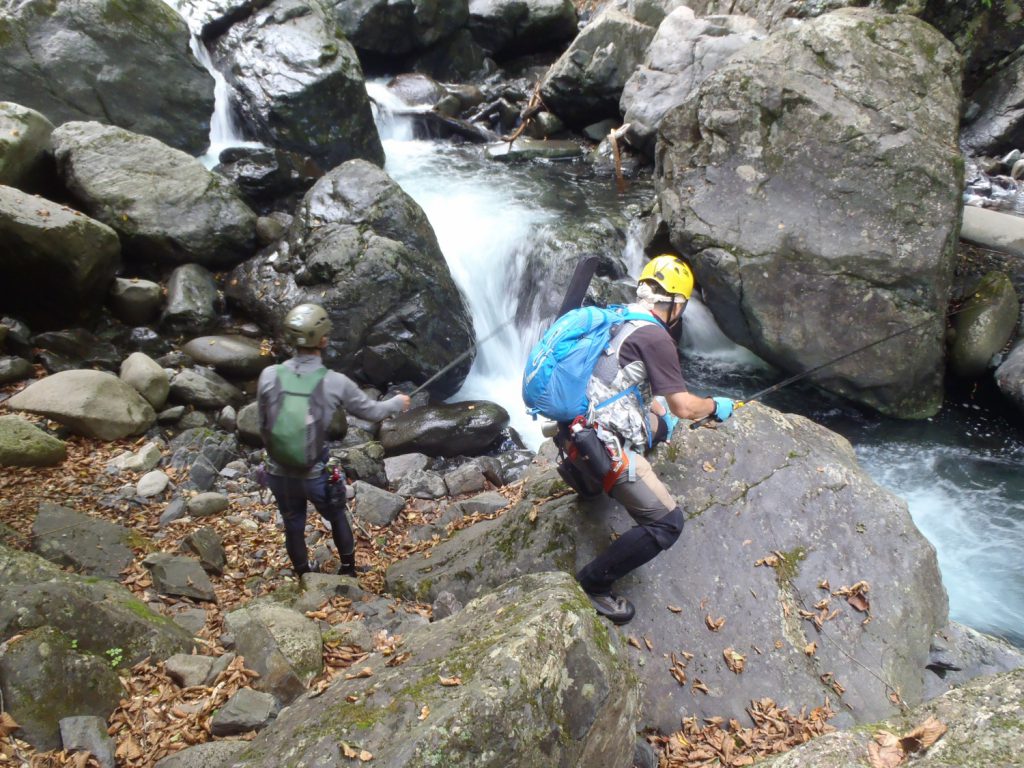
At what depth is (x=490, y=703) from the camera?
8.97 feet

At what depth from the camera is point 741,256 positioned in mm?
10273

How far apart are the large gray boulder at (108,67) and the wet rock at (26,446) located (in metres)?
6.96

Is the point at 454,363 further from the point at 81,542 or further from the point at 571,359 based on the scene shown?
the point at 81,542

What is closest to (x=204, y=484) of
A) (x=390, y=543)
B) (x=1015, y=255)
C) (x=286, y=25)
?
(x=390, y=543)

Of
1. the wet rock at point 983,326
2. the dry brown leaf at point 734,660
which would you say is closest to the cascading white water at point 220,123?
the dry brown leaf at point 734,660

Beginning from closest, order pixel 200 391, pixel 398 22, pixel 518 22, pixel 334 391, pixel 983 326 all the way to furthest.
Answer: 1. pixel 334 391
2. pixel 200 391
3. pixel 983 326
4. pixel 398 22
5. pixel 518 22

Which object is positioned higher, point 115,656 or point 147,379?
point 115,656

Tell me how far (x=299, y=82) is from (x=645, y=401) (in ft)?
38.7

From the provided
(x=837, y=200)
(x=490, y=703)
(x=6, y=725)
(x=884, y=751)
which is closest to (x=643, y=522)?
(x=490, y=703)

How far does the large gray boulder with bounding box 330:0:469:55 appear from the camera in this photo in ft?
65.5

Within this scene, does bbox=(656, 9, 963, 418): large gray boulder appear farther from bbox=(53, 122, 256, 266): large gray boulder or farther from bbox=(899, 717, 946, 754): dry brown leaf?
bbox=(899, 717, 946, 754): dry brown leaf

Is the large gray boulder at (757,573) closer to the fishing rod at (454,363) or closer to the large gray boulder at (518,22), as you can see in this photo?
the fishing rod at (454,363)

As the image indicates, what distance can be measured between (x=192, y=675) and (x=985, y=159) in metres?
18.3

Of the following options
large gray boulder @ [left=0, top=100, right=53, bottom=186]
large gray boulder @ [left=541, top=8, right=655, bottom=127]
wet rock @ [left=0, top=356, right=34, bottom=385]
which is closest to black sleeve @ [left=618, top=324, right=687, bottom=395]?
wet rock @ [left=0, top=356, right=34, bottom=385]
